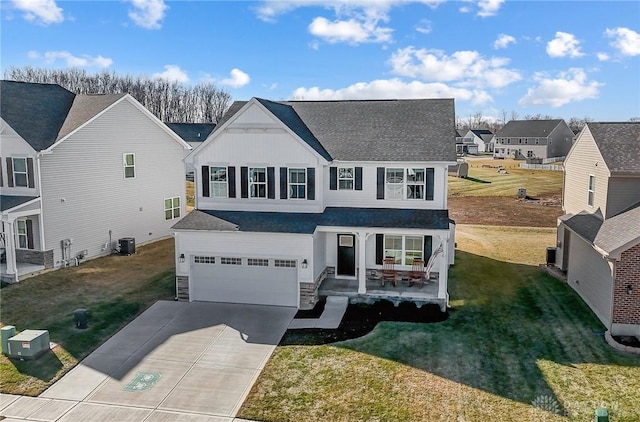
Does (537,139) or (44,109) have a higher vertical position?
(537,139)

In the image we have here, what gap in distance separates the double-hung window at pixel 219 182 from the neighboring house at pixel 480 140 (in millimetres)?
112400

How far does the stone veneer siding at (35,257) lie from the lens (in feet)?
72.0

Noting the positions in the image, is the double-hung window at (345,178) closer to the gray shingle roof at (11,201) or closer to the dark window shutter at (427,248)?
the dark window shutter at (427,248)

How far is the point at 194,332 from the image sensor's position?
15.8 m

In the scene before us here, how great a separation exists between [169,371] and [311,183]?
357 inches

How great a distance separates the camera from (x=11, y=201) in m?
21.5

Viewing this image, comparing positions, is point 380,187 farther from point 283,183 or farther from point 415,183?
point 283,183

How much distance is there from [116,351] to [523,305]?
44.9ft

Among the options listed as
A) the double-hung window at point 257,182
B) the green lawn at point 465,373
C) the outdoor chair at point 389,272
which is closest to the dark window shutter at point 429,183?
the outdoor chair at point 389,272

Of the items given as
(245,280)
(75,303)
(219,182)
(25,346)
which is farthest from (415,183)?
(25,346)

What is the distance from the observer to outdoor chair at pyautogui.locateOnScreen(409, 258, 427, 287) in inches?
752

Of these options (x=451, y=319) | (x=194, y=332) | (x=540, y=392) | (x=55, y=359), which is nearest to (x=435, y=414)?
(x=540, y=392)

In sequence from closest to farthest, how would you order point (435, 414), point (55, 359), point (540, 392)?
point (435, 414) → point (540, 392) → point (55, 359)

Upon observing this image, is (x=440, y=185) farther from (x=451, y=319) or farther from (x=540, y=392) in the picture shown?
(x=540, y=392)
